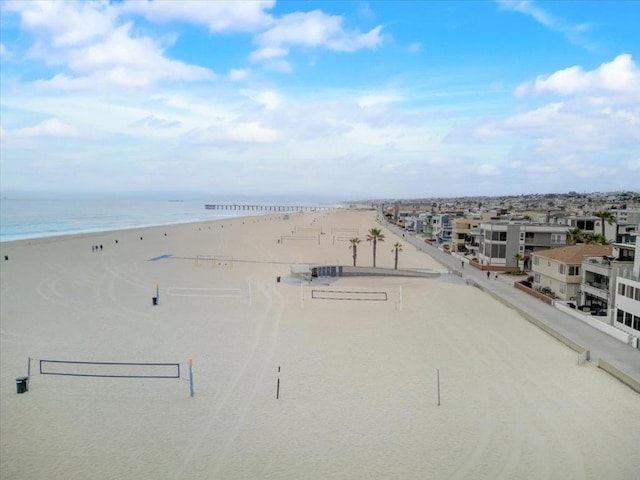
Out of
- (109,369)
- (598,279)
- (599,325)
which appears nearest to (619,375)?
(599,325)

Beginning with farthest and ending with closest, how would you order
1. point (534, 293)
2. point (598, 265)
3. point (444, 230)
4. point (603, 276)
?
point (444, 230)
point (534, 293)
point (603, 276)
point (598, 265)

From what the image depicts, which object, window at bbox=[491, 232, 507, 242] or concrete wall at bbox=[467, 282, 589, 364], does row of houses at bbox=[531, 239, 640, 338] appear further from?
window at bbox=[491, 232, 507, 242]

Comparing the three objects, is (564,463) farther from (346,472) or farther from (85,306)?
(85,306)

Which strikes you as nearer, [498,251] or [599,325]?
[599,325]

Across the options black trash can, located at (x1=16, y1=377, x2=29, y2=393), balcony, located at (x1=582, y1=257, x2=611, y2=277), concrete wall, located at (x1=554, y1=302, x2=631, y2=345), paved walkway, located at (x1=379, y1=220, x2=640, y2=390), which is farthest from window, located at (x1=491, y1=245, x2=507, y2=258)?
black trash can, located at (x1=16, y1=377, x2=29, y2=393)

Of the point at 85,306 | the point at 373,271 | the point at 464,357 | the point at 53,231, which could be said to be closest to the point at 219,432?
the point at 464,357

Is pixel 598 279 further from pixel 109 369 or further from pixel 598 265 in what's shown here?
pixel 109 369

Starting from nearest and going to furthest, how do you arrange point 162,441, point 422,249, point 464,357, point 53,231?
point 162,441
point 464,357
point 422,249
point 53,231
